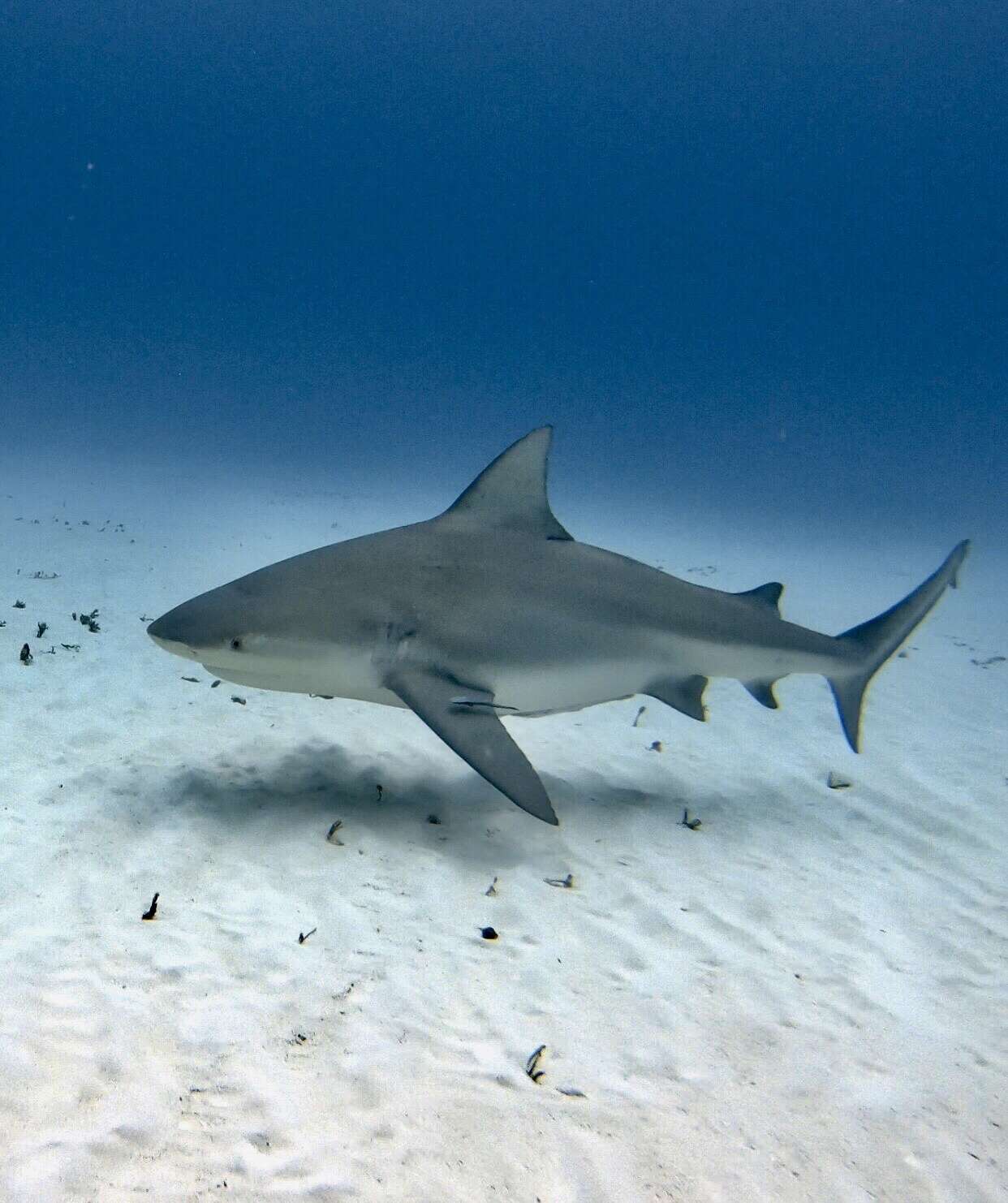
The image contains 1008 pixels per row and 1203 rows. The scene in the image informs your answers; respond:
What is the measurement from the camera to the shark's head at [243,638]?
11.2 ft

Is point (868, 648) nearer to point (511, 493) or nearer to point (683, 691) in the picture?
point (683, 691)

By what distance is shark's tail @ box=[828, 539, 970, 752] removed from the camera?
5004 mm

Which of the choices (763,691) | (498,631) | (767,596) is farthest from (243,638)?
(767,596)

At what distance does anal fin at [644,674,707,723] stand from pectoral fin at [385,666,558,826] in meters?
1.24

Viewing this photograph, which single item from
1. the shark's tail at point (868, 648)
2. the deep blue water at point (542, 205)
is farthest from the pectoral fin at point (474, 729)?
the deep blue water at point (542, 205)

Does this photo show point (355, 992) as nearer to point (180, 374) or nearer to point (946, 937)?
point (946, 937)

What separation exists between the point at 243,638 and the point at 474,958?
1.75 m

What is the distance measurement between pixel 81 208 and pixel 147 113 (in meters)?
20.2

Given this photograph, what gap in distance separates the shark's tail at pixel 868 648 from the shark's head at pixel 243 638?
356cm

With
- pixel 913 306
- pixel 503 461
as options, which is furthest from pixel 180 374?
pixel 913 306

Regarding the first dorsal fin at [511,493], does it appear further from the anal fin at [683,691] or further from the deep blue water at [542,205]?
the deep blue water at [542,205]

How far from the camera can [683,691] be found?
4.50 metres

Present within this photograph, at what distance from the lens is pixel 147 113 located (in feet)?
338

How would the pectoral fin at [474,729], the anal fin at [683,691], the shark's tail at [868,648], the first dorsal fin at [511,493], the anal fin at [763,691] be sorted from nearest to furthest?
1. the pectoral fin at [474,729]
2. the first dorsal fin at [511,493]
3. the anal fin at [683,691]
4. the anal fin at [763,691]
5. the shark's tail at [868,648]
